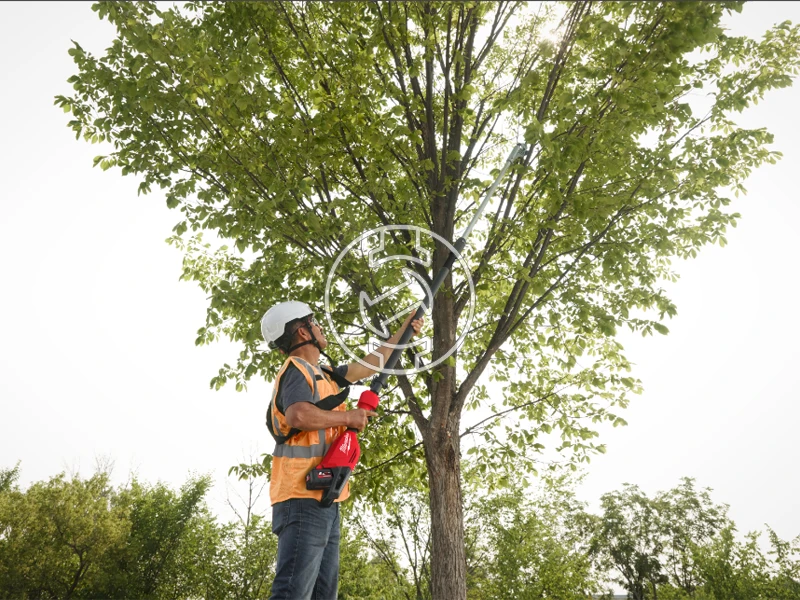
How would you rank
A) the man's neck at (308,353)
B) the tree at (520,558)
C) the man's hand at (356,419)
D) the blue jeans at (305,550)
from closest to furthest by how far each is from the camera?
1. the blue jeans at (305,550)
2. the man's hand at (356,419)
3. the man's neck at (308,353)
4. the tree at (520,558)

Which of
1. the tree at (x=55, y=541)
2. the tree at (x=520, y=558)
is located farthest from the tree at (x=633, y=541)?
the tree at (x=55, y=541)

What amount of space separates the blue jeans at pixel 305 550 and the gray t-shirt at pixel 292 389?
60 cm

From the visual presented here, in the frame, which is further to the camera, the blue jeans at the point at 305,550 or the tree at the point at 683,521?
the tree at the point at 683,521

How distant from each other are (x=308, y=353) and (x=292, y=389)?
607mm

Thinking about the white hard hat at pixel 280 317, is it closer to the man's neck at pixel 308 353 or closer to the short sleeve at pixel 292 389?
the man's neck at pixel 308 353

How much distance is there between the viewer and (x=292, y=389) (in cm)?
344

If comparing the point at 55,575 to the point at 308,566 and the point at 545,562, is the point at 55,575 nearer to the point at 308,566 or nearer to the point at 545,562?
the point at 545,562

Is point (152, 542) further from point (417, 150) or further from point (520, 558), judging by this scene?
point (417, 150)

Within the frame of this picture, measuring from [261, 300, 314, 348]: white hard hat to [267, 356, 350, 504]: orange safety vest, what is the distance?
46 centimetres

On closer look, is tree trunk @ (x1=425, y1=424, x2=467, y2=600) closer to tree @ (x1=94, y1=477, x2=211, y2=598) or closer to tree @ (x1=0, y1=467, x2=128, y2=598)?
tree @ (x1=94, y1=477, x2=211, y2=598)

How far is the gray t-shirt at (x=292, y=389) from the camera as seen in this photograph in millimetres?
3387

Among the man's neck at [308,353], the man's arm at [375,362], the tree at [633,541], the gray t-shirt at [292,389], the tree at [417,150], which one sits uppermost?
the tree at [633,541]

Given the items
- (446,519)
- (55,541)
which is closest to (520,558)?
(446,519)

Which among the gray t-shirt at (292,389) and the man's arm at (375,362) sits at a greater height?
the man's arm at (375,362)
